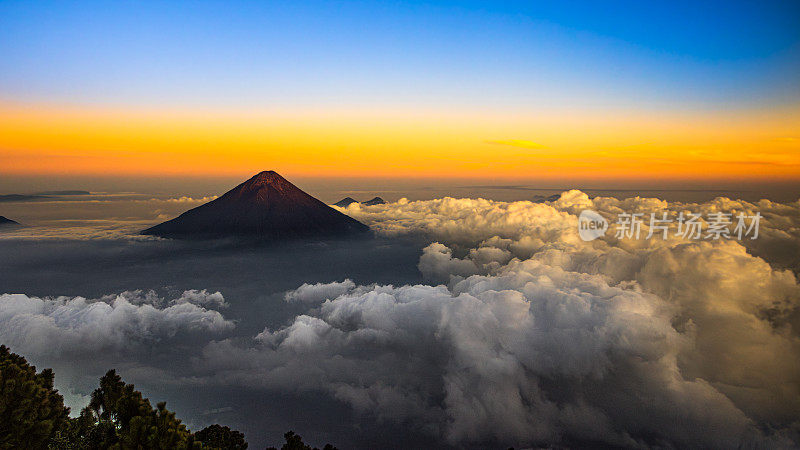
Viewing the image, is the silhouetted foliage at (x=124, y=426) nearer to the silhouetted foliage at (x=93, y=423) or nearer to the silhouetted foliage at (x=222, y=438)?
the silhouetted foliage at (x=93, y=423)

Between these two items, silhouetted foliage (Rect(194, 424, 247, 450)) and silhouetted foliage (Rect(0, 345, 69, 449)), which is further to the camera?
silhouetted foliage (Rect(194, 424, 247, 450))

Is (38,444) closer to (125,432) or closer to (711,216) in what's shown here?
(125,432)

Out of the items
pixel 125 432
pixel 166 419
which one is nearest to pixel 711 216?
pixel 166 419

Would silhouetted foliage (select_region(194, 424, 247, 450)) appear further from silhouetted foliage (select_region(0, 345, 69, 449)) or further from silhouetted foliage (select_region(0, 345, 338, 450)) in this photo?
silhouetted foliage (select_region(0, 345, 69, 449))

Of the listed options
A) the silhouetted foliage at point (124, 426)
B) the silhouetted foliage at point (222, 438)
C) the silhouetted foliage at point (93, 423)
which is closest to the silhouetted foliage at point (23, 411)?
the silhouetted foliage at point (93, 423)

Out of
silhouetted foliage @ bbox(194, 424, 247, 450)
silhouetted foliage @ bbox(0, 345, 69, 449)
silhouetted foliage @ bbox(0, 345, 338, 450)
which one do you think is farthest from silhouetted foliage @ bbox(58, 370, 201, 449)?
silhouetted foliage @ bbox(194, 424, 247, 450)

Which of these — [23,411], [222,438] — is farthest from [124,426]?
[23,411]
